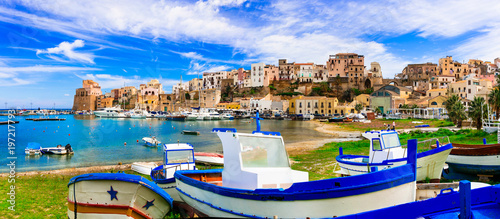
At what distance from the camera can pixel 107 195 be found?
21.2 ft

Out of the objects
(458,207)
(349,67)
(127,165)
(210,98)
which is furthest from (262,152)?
(210,98)

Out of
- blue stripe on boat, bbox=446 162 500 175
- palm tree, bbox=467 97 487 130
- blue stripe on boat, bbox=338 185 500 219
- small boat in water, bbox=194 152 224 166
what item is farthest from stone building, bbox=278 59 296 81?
blue stripe on boat, bbox=338 185 500 219

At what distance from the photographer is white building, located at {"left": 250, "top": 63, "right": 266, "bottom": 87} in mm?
107750

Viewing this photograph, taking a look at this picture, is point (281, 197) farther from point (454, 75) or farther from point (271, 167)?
point (454, 75)

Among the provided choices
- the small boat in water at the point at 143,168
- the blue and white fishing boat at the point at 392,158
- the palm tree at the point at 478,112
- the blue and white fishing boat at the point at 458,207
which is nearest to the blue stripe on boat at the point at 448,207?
the blue and white fishing boat at the point at 458,207

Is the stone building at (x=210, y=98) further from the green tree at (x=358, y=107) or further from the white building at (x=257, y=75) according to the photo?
the green tree at (x=358, y=107)

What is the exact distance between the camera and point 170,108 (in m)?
123

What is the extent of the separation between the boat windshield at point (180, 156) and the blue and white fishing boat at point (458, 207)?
336 inches

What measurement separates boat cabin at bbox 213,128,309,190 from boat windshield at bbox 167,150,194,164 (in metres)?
4.83

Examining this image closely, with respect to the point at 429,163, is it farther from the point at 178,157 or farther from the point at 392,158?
the point at 178,157

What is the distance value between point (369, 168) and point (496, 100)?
29011 mm

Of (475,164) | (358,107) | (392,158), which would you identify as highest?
(358,107)

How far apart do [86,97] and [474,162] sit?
156180mm

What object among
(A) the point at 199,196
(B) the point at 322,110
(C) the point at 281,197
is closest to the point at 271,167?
(C) the point at 281,197
